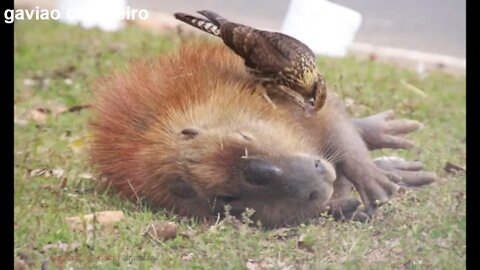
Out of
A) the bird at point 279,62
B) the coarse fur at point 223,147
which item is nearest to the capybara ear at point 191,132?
the coarse fur at point 223,147

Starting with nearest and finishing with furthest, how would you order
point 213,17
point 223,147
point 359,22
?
point 223,147, point 213,17, point 359,22

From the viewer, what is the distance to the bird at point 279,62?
338cm

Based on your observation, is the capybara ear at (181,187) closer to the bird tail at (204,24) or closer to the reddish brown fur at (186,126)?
the reddish brown fur at (186,126)

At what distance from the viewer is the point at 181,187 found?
11.1ft

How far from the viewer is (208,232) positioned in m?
3.31

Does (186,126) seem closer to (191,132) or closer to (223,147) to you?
(191,132)

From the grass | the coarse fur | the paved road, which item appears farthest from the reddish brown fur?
the paved road

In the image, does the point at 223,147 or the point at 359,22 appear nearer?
the point at 223,147

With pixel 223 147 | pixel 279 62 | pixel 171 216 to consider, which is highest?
pixel 279 62

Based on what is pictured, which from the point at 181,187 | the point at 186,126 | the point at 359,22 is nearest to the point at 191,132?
the point at 186,126

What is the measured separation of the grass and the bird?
258mm

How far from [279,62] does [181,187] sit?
531 millimetres

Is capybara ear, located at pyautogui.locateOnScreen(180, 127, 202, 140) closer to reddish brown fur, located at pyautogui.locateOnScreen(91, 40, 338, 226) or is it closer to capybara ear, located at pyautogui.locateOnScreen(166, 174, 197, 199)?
reddish brown fur, located at pyautogui.locateOnScreen(91, 40, 338, 226)
